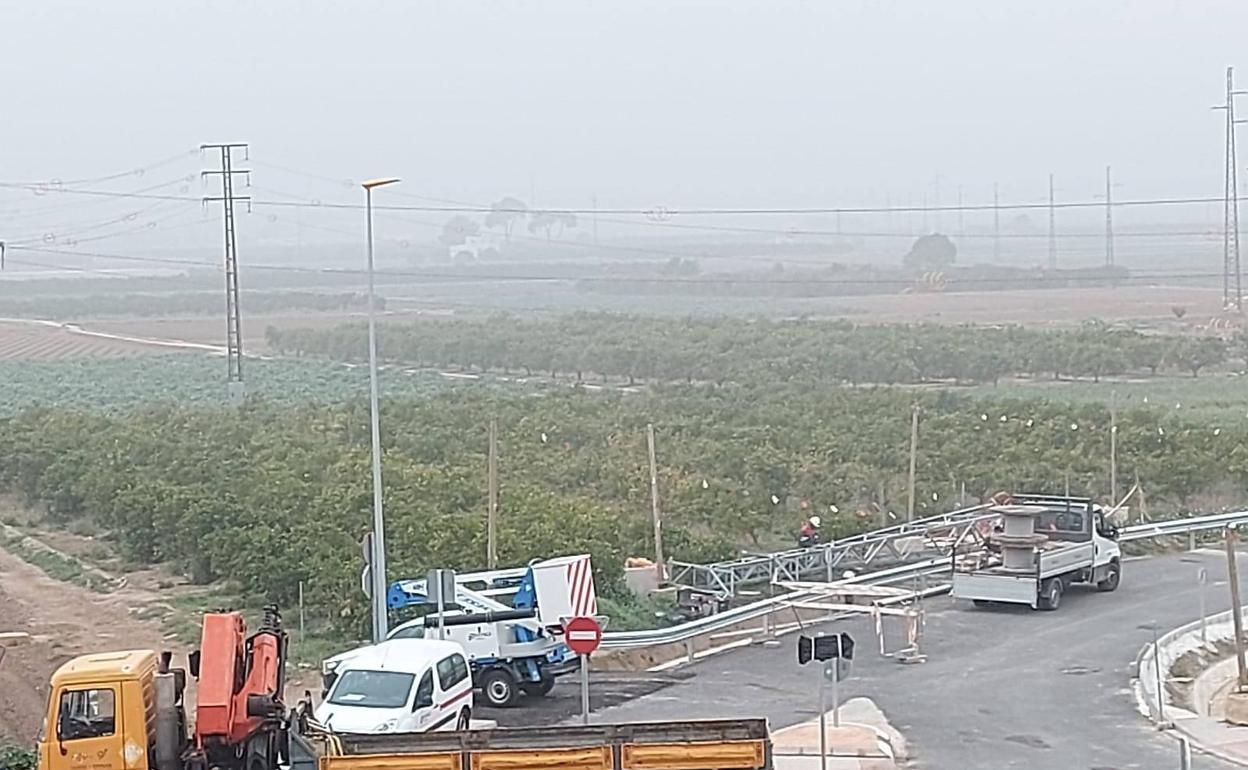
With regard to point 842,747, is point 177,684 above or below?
above

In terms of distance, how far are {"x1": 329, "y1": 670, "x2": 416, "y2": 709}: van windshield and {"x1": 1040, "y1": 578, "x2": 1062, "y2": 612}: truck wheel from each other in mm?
12382

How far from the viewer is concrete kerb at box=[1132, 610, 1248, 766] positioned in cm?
1938

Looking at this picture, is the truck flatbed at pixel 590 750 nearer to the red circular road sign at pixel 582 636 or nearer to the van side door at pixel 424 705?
the red circular road sign at pixel 582 636

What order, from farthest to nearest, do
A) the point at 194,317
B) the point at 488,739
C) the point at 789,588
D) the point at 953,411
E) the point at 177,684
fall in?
the point at 194,317, the point at 953,411, the point at 789,588, the point at 177,684, the point at 488,739

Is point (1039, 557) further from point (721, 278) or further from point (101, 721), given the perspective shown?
point (721, 278)

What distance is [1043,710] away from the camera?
21.4 m

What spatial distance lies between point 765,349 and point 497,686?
2694 inches

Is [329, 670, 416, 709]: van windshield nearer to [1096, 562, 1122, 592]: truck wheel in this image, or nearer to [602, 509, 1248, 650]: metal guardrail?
[602, 509, 1248, 650]: metal guardrail

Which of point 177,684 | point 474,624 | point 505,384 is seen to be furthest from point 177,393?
point 177,684

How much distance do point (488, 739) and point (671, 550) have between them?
17.4 m

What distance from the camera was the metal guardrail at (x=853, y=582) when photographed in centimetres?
2467

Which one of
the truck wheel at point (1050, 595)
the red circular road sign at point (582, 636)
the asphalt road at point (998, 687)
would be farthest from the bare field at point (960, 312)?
the red circular road sign at point (582, 636)

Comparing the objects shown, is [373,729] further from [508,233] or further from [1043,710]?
[508,233]

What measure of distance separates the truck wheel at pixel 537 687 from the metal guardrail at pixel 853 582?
1.87m
